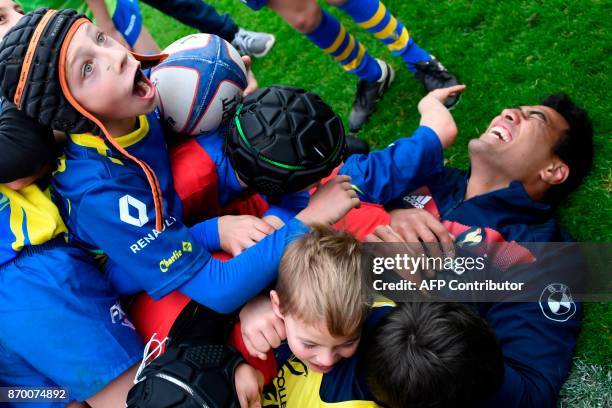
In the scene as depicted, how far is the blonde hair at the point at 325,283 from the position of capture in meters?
1.91

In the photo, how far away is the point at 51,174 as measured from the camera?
7.32ft

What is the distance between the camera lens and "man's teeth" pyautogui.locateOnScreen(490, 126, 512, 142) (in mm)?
2951

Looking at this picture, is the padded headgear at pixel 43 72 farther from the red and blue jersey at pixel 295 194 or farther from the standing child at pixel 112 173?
the red and blue jersey at pixel 295 194

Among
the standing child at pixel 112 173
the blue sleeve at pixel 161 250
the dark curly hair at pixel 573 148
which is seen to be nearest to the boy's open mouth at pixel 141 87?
the standing child at pixel 112 173

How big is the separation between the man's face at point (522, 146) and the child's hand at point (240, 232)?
54.3 inches

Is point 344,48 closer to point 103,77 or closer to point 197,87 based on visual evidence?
point 197,87

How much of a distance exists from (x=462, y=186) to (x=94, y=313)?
6.92 ft

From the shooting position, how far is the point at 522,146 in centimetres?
290

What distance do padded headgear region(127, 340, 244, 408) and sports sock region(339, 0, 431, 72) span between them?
2.37 metres

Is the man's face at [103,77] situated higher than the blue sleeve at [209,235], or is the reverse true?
the man's face at [103,77]

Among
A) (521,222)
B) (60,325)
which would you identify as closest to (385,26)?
(521,222)

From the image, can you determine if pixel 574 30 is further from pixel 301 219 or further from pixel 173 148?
pixel 173 148

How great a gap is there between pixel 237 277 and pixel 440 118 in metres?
1.50

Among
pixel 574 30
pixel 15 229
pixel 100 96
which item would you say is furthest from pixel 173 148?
pixel 574 30
